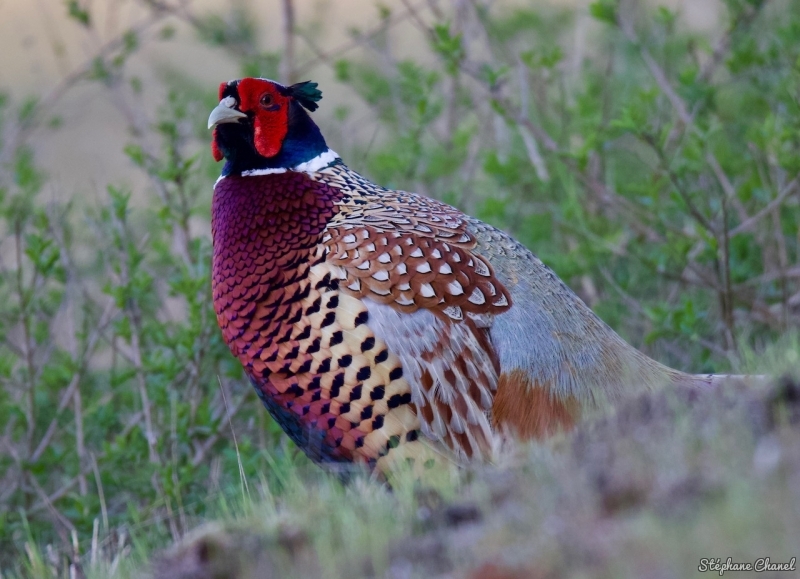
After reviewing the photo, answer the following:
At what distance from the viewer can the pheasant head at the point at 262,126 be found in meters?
3.82

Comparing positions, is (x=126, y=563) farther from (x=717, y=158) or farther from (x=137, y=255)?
(x=717, y=158)

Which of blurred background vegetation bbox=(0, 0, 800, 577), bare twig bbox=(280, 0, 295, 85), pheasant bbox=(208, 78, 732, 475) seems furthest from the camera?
bare twig bbox=(280, 0, 295, 85)

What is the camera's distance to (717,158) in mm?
5715

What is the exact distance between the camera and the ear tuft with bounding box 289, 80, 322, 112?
3898 millimetres

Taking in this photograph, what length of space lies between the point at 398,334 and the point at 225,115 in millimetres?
1133

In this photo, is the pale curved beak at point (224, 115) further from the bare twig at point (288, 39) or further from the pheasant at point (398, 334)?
the bare twig at point (288, 39)

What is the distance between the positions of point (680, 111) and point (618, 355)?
6.58ft

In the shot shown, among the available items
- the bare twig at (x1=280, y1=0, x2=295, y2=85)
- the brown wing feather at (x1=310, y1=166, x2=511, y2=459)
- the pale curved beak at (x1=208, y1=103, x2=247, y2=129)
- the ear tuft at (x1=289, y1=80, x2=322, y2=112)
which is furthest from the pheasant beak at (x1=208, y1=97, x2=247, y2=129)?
the bare twig at (x1=280, y1=0, x2=295, y2=85)

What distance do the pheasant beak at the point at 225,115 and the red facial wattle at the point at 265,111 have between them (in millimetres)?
32

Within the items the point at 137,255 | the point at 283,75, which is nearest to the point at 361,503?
the point at 137,255
